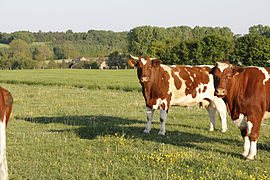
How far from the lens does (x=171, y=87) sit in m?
10.4

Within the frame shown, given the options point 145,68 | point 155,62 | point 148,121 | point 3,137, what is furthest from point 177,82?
point 3,137

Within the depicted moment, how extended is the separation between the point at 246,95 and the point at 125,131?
15.4ft

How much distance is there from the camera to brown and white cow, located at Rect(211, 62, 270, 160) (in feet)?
24.0

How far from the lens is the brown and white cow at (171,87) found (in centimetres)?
1009

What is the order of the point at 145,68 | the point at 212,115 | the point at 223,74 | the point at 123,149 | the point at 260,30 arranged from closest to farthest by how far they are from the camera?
the point at 223,74 → the point at 123,149 → the point at 145,68 → the point at 212,115 → the point at 260,30

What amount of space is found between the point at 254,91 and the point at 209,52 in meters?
67.2

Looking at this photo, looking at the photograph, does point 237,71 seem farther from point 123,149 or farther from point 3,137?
point 3,137

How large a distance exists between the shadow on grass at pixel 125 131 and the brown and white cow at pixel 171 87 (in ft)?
1.82

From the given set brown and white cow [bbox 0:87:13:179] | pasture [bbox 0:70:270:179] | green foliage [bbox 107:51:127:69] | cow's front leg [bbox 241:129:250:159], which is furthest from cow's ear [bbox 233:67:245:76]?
green foliage [bbox 107:51:127:69]

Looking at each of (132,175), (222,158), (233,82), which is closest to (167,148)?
(222,158)

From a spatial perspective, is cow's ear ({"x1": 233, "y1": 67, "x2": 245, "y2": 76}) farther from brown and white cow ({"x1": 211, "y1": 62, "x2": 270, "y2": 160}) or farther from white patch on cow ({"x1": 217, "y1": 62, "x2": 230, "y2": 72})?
white patch on cow ({"x1": 217, "y1": 62, "x2": 230, "y2": 72})

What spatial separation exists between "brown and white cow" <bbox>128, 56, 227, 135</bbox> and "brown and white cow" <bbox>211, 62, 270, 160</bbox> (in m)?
2.91

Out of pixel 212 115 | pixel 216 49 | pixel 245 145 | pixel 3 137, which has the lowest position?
pixel 245 145

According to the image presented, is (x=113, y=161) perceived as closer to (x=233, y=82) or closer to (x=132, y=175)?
(x=132, y=175)
